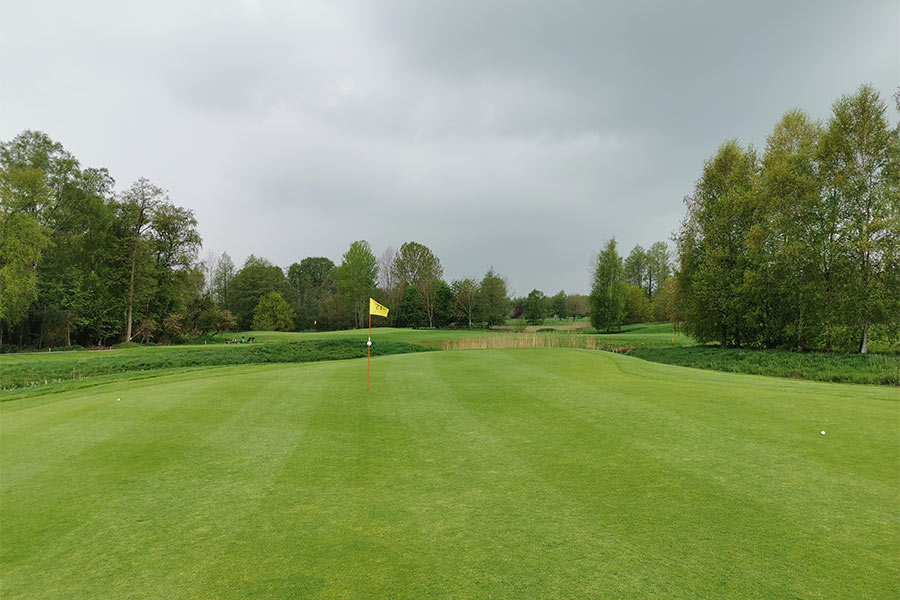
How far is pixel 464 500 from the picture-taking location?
4367 millimetres

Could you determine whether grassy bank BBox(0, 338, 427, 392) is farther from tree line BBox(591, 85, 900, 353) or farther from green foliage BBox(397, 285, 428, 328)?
green foliage BBox(397, 285, 428, 328)

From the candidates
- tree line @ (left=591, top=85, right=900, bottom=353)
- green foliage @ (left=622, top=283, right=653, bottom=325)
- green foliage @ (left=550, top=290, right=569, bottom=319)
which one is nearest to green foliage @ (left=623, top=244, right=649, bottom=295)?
green foliage @ (left=622, top=283, right=653, bottom=325)

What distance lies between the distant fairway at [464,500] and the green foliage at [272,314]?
60.1 m

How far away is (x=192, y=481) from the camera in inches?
199

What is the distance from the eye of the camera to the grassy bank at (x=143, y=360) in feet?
66.2

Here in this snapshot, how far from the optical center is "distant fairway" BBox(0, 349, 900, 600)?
10.0 feet

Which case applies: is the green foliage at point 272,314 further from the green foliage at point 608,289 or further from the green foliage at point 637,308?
the green foliage at point 637,308

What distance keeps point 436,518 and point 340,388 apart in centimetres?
705

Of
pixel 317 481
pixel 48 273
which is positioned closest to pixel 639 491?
pixel 317 481

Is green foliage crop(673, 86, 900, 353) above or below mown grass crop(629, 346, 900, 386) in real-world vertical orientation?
above

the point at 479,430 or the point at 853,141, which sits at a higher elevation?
the point at 853,141

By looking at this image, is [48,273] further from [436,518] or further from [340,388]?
[436,518]

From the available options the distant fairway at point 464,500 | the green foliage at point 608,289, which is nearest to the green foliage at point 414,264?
Result: the green foliage at point 608,289

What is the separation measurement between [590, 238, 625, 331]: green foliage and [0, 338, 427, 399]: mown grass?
26.9 meters
